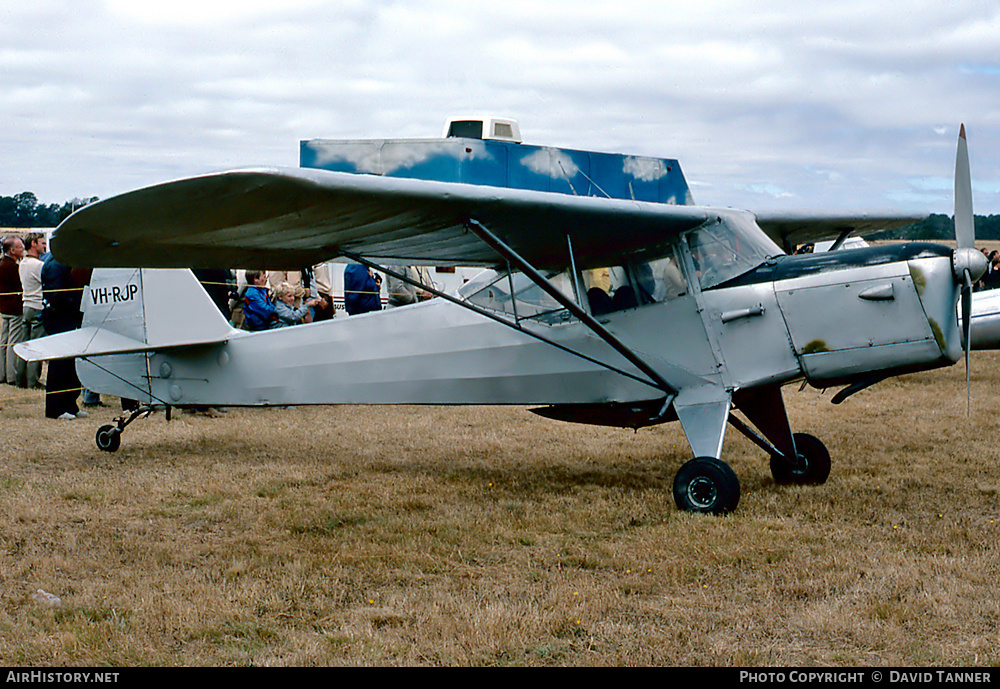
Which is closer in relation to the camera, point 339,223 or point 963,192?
point 339,223

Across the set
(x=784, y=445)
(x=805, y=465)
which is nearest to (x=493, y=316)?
(x=784, y=445)

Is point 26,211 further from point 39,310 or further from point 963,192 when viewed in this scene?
point 963,192

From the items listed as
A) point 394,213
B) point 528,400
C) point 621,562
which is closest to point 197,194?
point 394,213

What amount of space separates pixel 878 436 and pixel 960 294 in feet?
10.4

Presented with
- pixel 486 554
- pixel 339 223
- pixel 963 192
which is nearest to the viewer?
pixel 486 554

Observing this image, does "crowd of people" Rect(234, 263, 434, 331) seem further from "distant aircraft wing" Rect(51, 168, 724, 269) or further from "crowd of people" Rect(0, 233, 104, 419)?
"distant aircraft wing" Rect(51, 168, 724, 269)

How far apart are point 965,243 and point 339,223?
3.90 m

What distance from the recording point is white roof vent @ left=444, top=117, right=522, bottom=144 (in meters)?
15.6

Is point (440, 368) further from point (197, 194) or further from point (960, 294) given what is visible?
point (960, 294)

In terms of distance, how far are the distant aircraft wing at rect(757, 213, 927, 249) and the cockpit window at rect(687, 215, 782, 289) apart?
2061 millimetres

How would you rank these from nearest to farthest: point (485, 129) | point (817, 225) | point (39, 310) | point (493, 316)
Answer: point (493, 316) < point (817, 225) < point (39, 310) < point (485, 129)

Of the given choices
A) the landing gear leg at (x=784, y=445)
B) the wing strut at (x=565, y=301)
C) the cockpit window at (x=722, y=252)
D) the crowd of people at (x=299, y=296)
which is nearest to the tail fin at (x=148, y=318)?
the crowd of people at (x=299, y=296)

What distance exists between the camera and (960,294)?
19.1 ft

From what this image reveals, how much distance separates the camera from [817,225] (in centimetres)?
859
